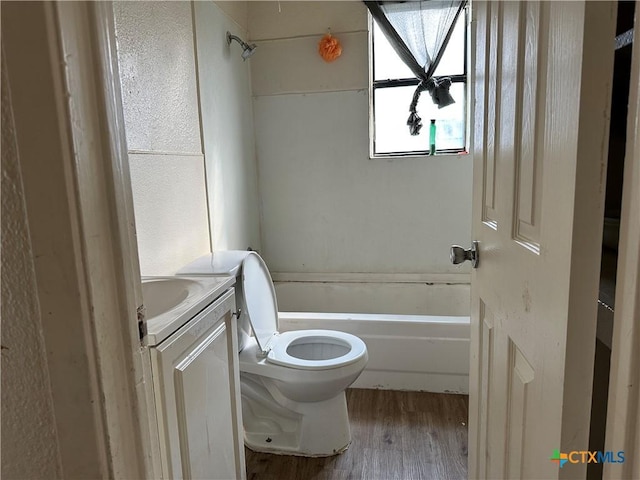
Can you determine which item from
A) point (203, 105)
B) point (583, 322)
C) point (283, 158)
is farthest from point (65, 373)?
point (283, 158)

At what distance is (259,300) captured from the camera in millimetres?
1808

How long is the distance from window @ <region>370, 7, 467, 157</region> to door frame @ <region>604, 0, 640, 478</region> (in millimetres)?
2500

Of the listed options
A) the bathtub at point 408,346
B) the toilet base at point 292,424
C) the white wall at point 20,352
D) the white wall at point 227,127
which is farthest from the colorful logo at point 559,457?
the white wall at point 227,127

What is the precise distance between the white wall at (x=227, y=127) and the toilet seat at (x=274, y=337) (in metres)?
0.55

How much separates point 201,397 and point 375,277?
6.45 feet

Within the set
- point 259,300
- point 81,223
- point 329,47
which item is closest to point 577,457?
point 81,223

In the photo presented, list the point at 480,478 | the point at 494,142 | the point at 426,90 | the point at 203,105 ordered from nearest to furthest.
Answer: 1. the point at 494,142
2. the point at 480,478
3. the point at 203,105
4. the point at 426,90

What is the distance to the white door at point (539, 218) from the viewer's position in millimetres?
496

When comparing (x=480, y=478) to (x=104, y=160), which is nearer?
(x=104, y=160)

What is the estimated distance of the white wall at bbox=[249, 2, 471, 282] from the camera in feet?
9.16

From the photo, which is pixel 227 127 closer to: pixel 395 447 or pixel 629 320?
pixel 395 447

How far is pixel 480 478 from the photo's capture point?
1040 millimetres

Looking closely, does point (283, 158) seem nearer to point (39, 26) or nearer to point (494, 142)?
point (494, 142)

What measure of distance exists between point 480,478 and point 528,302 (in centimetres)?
59
